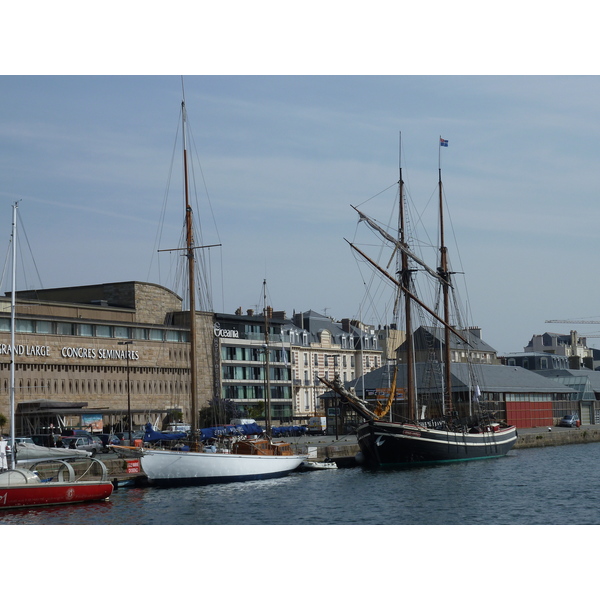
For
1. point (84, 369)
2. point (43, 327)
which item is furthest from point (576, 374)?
point (43, 327)

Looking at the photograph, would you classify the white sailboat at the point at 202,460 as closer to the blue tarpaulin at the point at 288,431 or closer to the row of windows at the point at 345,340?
the blue tarpaulin at the point at 288,431

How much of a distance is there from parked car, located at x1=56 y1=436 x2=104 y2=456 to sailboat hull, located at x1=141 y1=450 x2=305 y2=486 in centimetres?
1321

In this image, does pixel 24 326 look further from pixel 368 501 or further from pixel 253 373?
pixel 368 501

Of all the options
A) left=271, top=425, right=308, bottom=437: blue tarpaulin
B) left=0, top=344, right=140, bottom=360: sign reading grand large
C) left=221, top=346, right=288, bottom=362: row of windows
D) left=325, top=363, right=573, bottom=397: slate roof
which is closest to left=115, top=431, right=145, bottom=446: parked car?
left=0, top=344, right=140, bottom=360: sign reading grand large

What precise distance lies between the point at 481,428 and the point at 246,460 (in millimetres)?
25551

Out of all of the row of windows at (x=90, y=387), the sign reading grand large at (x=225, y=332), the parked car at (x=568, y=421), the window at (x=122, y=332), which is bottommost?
the parked car at (x=568, y=421)

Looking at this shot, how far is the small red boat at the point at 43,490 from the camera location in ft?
144

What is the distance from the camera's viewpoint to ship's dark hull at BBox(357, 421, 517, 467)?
67375mm

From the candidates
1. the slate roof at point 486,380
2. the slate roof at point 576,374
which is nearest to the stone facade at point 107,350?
the slate roof at point 486,380

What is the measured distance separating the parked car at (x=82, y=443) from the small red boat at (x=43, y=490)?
2101cm

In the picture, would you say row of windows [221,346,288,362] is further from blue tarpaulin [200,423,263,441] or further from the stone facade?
blue tarpaulin [200,423,263,441]

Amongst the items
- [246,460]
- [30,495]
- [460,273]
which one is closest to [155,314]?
[460,273]

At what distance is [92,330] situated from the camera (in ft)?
329

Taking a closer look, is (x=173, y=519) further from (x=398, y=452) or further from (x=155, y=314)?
(x=155, y=314)
